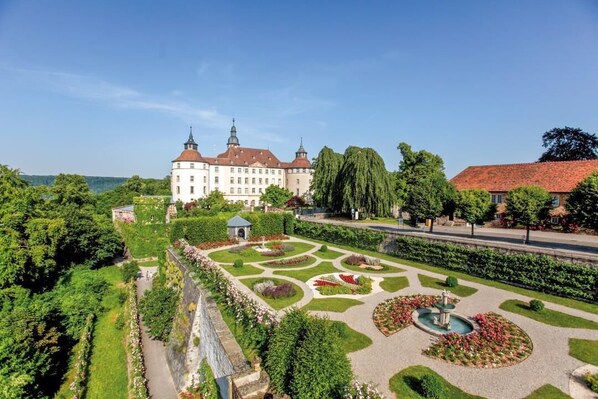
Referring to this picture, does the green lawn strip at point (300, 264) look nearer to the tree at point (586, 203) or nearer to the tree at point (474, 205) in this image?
the tree at point (474, 205)

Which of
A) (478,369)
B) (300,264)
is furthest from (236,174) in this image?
(478,369)

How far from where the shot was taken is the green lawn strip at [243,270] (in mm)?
19406

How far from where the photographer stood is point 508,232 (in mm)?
31828

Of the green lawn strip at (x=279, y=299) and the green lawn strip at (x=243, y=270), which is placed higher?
the green lawn strip at (x=243, y=270)

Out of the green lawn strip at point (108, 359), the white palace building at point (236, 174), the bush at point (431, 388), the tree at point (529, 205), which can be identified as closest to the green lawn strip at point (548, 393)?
the bush at point (431, 388)

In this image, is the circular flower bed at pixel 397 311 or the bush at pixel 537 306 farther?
the bush at pixel 537 306

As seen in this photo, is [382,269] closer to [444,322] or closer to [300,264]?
[300,264]

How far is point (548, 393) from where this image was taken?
26.9 ft

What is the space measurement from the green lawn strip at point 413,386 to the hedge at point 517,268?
11.9m

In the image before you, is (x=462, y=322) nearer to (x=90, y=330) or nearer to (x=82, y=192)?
(x=90, y=330)

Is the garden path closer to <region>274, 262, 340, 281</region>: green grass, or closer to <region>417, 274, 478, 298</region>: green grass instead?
<region>417, 274, 478, 298</region>: green grass

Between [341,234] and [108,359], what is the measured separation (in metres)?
20.3

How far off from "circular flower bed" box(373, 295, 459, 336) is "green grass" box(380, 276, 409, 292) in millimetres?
1519

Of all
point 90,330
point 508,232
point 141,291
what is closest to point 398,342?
point 90,330
